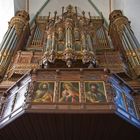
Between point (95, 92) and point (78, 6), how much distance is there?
9.14 meters

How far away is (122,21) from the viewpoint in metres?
12.1

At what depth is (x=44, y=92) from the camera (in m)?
6.54

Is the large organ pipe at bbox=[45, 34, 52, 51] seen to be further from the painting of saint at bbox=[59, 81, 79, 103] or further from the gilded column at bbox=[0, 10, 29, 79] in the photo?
the painting of saint at bbox=[59, 81, 79, 103]

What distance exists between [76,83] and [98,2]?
888cm

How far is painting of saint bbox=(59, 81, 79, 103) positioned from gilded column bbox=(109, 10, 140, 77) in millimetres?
2838

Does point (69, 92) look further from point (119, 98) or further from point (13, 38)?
point (13, 38)

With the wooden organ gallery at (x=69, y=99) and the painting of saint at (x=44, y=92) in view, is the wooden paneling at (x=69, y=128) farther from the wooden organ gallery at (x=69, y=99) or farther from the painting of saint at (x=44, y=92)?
the painting of saint at (x=44, y=92)

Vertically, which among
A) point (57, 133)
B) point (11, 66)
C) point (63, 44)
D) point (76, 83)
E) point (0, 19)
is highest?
point (0, 19)

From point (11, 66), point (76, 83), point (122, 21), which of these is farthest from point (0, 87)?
point (122, 21)

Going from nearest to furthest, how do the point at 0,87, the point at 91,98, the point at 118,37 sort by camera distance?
1. the point at 91,98
2. the point at 0,87
3. the point at 118,37

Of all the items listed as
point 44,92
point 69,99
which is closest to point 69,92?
point 69,99

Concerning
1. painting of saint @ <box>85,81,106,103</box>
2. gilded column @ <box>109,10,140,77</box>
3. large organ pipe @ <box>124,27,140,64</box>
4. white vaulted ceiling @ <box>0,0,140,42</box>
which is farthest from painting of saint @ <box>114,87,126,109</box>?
white vaulted ceiling @ <box>0,0,140,42</box>

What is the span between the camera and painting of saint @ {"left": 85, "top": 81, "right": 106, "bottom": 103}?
638 centimetres

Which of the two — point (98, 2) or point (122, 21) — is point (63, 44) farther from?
point (98, 2)
